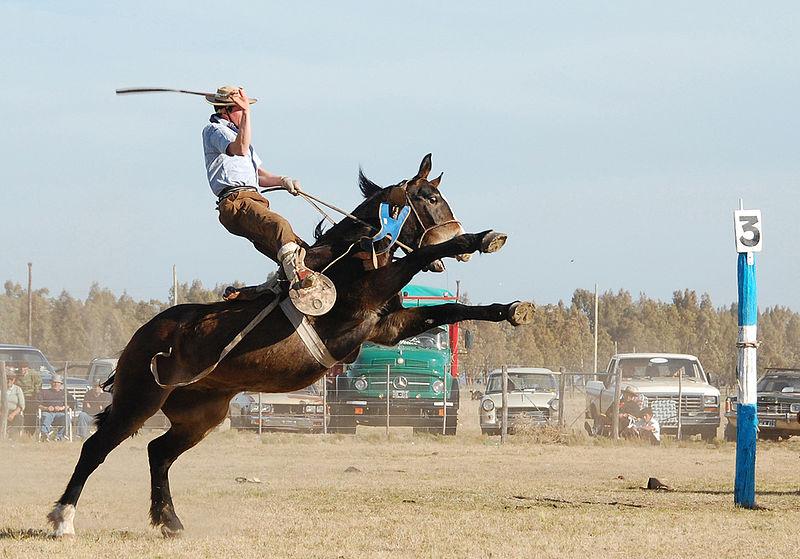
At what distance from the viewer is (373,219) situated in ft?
29.2

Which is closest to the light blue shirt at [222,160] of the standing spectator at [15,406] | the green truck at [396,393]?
the standing spectator at [15,406]

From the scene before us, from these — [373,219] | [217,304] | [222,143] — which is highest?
[222,143]

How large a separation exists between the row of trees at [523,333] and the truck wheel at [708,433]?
99.1 feet

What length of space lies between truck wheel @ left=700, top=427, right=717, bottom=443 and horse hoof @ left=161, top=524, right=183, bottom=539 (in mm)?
17876

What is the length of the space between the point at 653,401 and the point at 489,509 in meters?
14.7

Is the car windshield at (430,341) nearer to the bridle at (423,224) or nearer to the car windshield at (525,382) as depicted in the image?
the car windshield at (525,382)

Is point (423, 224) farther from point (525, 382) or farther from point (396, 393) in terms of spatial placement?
point (525, 382)

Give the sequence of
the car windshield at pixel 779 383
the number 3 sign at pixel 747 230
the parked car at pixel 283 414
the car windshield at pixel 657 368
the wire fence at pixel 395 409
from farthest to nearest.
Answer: the car windshield at pixel 657 368 < the car windshield at pixel 779 383 < the parked car at pixel 283 414 < the wire fence at pixel 395 409 < the number 3 sign at pixel 747 230

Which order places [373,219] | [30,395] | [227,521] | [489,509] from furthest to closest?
[30,395] → [489,509] → [227,521] → [373,219]

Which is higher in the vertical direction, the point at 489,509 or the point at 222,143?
the point at 222,143

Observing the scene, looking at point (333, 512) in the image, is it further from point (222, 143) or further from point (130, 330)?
point (130, 330)

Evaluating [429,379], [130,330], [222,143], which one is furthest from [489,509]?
[130,330]

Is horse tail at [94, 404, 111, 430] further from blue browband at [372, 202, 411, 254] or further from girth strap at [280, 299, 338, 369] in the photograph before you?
blue browband at [372, 202, 411, 254]

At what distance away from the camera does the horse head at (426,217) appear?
8.77m
